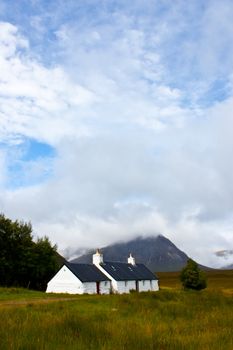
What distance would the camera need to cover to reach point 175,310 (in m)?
21.0

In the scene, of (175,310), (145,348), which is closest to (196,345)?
(145,348)

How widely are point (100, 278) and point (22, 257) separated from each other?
1228 cm

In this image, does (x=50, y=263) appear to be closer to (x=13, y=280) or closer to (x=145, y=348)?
(x=13, y=280)

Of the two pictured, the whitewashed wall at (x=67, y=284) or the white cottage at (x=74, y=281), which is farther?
the white cottage at (x=74, y=281)

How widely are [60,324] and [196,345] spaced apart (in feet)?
13.5

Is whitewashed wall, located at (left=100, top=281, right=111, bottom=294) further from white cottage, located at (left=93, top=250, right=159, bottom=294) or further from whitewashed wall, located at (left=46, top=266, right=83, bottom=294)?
whitewashed wall, located at (left=46, top=266, right=83, bottom=294)

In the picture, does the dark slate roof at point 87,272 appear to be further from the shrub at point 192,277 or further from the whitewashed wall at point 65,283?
the shrub at point 192,277

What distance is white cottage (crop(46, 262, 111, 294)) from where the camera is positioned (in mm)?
62688

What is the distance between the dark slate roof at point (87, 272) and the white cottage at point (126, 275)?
1.82 metres

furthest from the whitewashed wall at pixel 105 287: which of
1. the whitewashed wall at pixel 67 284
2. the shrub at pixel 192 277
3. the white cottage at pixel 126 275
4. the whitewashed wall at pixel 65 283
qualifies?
the shrub at pixel 192 277

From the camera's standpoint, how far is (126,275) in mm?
77500

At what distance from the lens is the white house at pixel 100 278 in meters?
63.1

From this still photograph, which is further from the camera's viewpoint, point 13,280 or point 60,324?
point 13,280

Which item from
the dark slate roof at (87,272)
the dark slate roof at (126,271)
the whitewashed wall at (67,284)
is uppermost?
the dark slate roof at (126,271)
